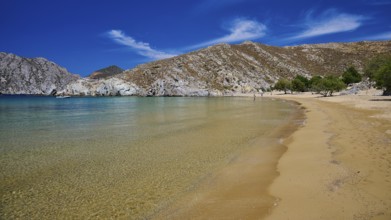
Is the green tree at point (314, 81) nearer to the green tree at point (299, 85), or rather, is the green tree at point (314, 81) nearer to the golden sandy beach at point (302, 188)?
the green tree at point (299, 85)

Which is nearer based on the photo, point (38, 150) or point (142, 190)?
point (142, 190)

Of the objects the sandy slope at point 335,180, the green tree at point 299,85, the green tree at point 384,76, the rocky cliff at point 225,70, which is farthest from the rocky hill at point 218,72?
the sandy slope at point 335,180

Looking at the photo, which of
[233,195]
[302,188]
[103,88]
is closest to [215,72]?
[103,88]

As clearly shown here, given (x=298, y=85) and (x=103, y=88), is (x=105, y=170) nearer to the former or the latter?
(x=298, y=85)

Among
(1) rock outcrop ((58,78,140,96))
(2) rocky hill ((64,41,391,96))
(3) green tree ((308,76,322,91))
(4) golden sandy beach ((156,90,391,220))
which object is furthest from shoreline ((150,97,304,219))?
(1) rock outcrop ((58,78,140,96))

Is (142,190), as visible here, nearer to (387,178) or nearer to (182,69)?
(387,178)

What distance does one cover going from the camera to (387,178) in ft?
28.8

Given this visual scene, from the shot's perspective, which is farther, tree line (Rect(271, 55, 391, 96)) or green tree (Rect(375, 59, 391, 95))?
tree line (Rect(271, 55, 391, 96))

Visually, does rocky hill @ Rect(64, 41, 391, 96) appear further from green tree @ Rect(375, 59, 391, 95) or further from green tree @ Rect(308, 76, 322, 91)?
green tree @ Rect(375, 59, 391, 95)

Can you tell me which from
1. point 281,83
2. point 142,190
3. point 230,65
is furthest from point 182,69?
point 142,190

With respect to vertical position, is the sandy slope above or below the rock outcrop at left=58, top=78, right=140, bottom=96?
below

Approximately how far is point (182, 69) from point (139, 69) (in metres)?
34.0

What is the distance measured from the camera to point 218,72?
166 m

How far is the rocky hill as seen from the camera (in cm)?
15450
